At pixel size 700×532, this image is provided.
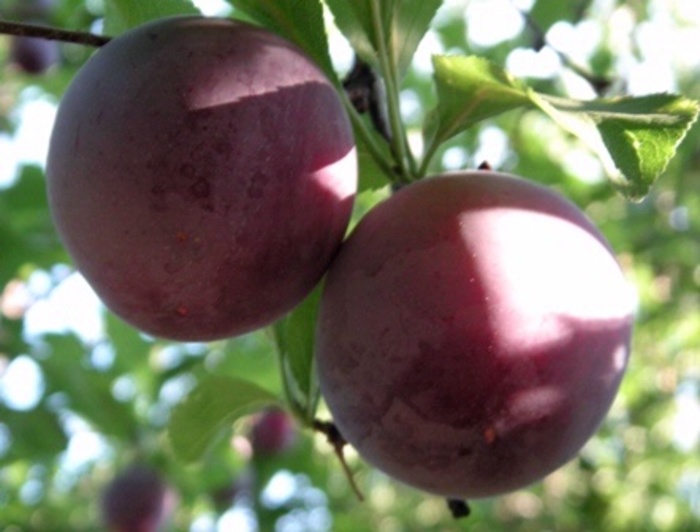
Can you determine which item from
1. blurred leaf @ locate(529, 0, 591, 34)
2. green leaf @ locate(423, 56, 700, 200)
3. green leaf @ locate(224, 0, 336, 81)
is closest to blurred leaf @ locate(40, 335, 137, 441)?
blurred leaf @ locate(529, 0, 591, 34)

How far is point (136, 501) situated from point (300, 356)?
176 cm

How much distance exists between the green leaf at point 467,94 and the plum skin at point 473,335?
108mm

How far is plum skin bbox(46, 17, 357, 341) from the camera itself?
857 mm

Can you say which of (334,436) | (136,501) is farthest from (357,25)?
(136,501)

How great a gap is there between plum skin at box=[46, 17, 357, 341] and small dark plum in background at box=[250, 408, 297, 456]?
218 cm

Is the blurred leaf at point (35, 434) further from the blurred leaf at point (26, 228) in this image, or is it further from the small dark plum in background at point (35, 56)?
the small dark plum in background at point (35, 56)

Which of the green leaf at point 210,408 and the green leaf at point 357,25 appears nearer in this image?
the green leaf at point 357,25

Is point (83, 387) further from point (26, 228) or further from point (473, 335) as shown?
point (473, 335)

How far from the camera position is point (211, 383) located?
1.32m

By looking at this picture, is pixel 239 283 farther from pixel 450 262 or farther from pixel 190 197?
pixel 450 262

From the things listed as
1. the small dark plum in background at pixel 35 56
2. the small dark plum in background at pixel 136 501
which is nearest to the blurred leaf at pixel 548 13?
the small dark plum in background at pixel 136 501

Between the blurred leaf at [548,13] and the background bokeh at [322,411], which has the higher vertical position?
the blurred leaf at [548,13]

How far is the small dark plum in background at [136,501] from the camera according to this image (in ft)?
9.30

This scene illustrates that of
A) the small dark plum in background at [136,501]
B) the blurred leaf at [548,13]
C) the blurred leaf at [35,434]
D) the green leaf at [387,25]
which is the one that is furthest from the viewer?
the small dark plum in background at [136,501]
